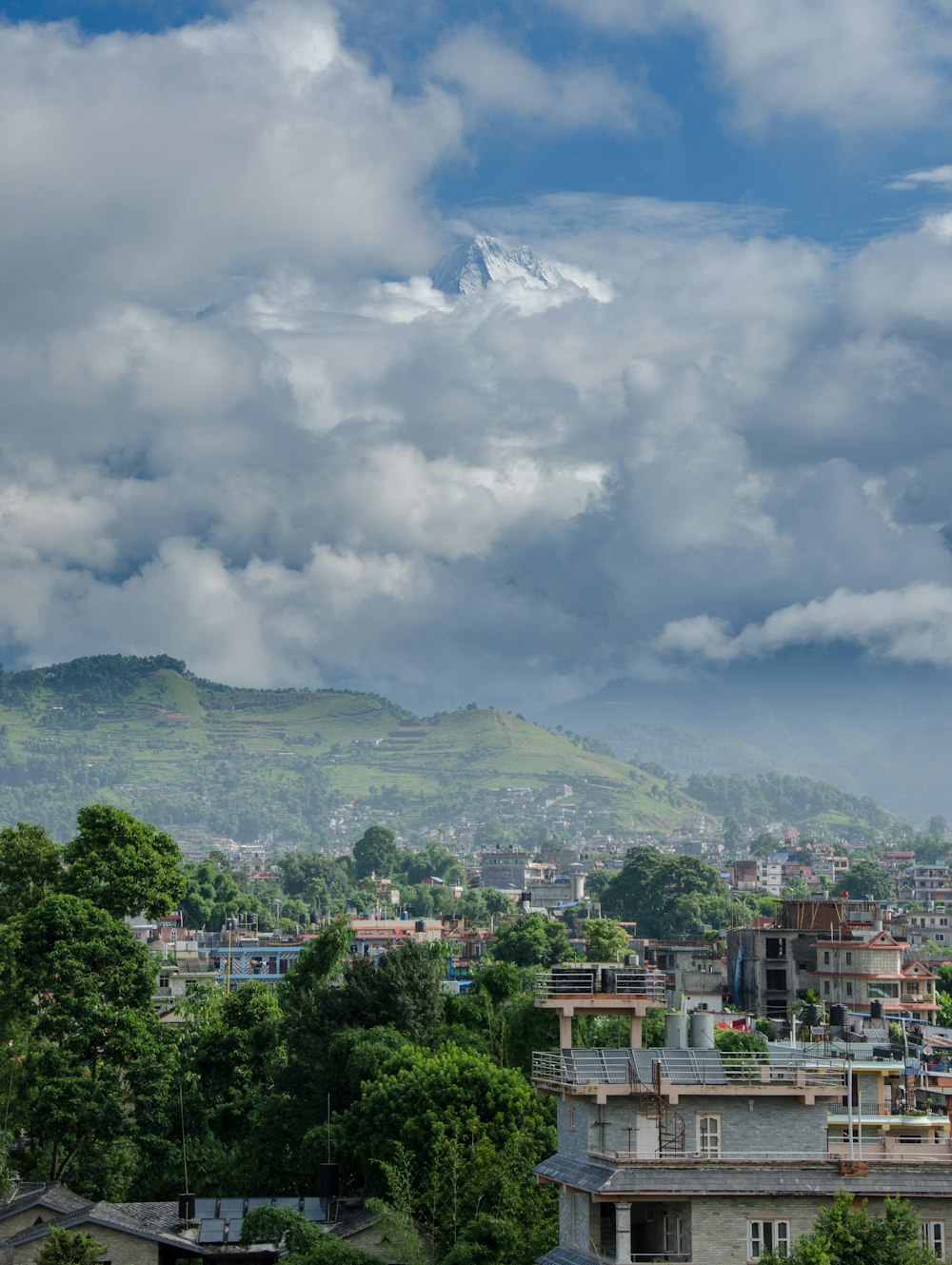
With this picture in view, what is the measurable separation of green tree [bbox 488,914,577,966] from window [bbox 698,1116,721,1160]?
110m

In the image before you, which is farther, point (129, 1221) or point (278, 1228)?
point (129, 1221)

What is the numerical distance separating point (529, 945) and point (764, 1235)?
403 ft

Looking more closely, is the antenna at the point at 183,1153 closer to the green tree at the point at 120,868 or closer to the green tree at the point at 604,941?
the green tree at the point at 120,868

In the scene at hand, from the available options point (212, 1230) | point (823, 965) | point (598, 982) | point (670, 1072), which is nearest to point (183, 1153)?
point (212, 1230)

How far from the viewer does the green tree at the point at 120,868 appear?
80375 millimetres

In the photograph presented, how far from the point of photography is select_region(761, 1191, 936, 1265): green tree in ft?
128

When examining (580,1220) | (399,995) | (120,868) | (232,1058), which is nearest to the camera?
(580,1220)

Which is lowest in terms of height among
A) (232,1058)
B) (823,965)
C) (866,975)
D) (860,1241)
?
(860,1241)

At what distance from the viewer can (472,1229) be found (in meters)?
49.6

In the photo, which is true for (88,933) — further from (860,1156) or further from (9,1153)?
(860,1156)

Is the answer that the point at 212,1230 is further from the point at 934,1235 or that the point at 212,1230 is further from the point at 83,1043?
the point at 934,1235

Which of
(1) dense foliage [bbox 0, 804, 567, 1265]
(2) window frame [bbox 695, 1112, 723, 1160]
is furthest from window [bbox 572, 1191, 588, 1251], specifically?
(1) dense foliage [bbox 0, 804, 567, 1265]

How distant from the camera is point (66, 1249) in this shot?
55000 mm

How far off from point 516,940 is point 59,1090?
9686 cm
